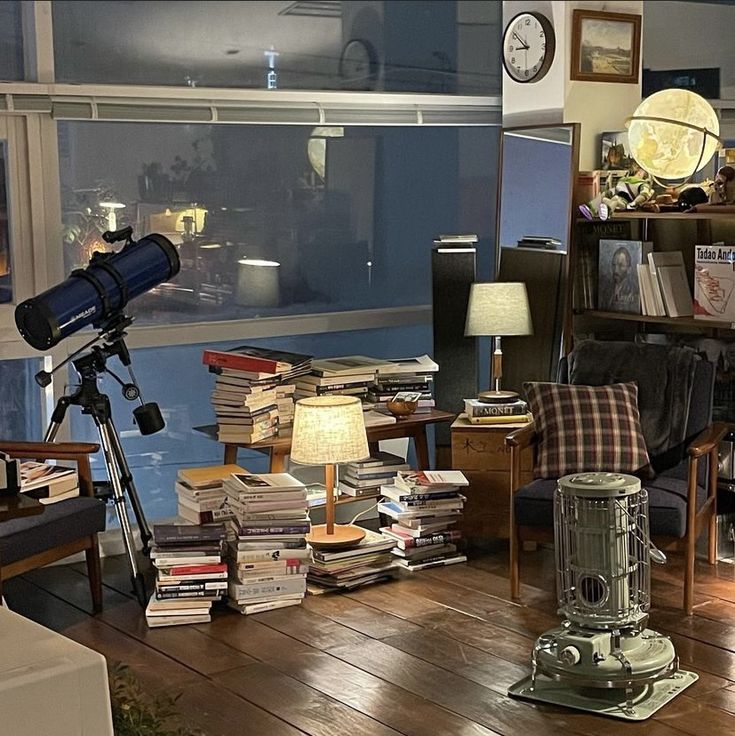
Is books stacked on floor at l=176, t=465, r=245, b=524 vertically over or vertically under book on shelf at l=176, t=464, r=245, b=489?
under

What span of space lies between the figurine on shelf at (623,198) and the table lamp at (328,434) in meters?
1.42

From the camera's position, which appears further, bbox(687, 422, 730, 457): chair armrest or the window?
the window

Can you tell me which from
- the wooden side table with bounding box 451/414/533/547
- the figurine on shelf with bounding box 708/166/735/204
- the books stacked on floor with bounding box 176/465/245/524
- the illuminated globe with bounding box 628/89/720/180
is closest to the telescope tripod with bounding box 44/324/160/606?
the books stacked on floor with bounding box 176/465/245/524

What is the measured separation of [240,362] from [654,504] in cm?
171

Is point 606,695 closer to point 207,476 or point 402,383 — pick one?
point 207,476

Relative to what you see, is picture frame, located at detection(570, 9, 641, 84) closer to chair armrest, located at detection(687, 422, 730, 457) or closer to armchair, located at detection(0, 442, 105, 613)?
chair armrest, located at detection(687, 422, 730, 457)

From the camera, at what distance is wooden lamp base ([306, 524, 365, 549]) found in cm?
445

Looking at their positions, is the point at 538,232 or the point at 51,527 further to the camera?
the point at 538,232

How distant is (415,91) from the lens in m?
5.62

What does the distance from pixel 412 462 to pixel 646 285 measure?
Result: 1.55 meters

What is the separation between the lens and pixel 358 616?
13.7ft

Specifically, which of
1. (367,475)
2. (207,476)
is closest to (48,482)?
(207,476)

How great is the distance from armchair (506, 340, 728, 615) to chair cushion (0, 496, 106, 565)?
1.48 meters

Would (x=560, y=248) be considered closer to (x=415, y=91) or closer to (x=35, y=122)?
(x=415, y=91)
